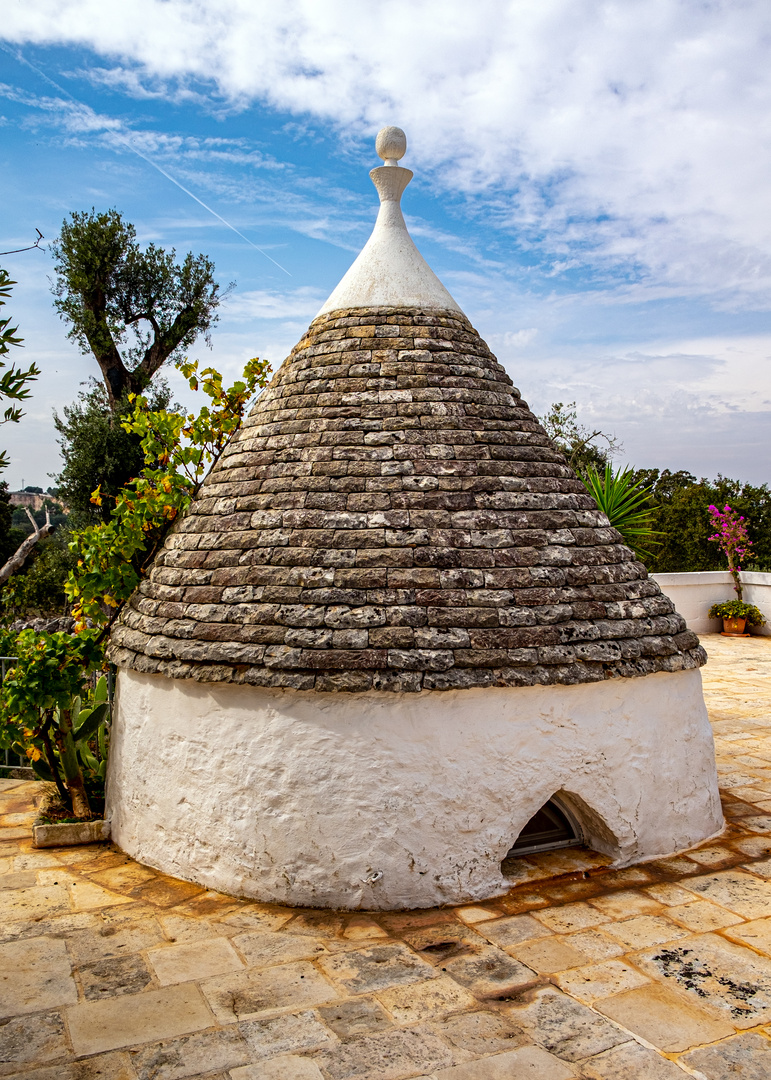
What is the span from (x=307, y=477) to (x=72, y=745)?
126 inches

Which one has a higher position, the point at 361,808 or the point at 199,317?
the point at 199,317

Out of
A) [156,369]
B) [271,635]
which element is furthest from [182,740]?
[156,369]

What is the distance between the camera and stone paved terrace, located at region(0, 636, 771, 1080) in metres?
3.71

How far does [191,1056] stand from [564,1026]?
1.81 m

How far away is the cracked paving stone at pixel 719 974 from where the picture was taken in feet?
13.4

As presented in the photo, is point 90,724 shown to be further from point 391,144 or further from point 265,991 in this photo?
point 391,144

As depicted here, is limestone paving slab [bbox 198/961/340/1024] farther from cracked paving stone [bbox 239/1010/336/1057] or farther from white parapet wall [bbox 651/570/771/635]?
white parapet wall [bbox 651/570/771/635]

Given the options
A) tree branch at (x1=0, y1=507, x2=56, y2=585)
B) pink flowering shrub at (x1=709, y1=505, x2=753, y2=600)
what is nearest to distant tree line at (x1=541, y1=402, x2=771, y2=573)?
pink flowering shrub at (x1=709, y1=505, x2=753, y2=600)

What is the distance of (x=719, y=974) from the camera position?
14.5 ft

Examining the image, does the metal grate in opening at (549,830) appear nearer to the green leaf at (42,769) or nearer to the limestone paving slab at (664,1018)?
the limestone paving slab at (664,1018)

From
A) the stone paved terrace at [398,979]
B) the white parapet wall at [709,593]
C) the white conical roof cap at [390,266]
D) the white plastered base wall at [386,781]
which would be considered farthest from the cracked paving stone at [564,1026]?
the white parapet wall at [709,593]

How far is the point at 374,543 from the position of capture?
5.50 meters

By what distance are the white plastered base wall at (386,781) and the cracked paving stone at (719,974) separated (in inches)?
41.6

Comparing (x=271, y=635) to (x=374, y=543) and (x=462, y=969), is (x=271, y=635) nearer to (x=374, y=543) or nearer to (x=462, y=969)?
(x=374, y=543)
